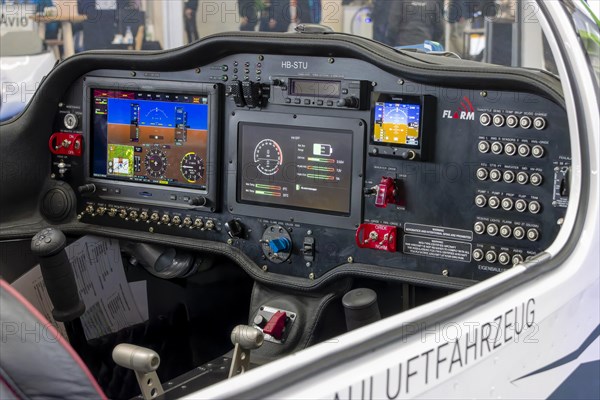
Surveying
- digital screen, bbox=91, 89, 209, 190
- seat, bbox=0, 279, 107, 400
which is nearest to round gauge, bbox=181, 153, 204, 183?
digital screen, bbox=91, 89, 209, 190

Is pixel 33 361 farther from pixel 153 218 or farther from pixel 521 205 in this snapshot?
pixel 153 218

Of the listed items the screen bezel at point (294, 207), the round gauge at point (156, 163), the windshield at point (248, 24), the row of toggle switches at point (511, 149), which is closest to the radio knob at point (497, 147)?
the row of toggle switches at point (511, 149)

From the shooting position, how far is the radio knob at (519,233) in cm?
239

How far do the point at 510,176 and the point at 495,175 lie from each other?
0.14 ft

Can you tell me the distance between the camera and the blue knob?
109 inches

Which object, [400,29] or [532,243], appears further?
[400,29]

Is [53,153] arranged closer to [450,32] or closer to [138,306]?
[138,306]

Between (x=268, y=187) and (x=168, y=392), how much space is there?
0.73 m

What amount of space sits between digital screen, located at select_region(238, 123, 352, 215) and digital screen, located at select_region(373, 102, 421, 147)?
0.11 metres

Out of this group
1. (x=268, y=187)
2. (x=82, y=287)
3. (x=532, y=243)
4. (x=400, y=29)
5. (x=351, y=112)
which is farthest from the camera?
(x=400, y=29)

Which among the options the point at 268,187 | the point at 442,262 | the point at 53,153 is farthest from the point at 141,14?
the point at 442,262


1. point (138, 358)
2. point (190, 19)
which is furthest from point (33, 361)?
point (190, 19)

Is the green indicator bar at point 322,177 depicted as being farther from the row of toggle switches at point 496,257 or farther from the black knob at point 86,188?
the black knob at point 86,188

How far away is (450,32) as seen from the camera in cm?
644
